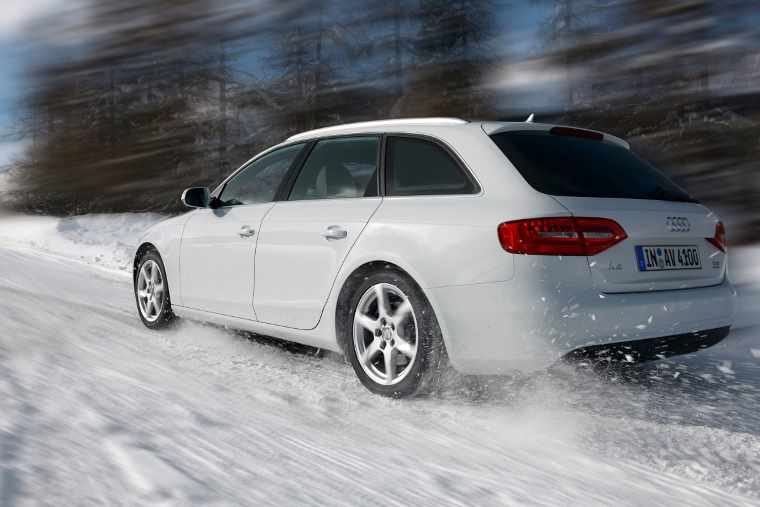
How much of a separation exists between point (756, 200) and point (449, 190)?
6.08 m

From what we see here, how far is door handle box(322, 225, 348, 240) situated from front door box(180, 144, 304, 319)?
0.74 meters

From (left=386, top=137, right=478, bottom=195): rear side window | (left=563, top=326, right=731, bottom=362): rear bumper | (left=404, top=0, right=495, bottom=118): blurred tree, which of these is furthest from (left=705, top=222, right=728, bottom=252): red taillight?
(left=404, top=0, right=495, bottom=118): blurred tree

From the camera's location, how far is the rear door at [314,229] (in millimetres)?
4137

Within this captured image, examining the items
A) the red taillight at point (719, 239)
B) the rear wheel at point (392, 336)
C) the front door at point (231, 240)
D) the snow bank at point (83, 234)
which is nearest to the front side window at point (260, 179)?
the front door at point (231, 240)

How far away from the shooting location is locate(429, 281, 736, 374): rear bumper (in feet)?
10.7

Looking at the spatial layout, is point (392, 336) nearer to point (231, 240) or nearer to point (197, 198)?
point (231, 240)

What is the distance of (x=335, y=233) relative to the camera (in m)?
4.13

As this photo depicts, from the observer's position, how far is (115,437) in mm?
2695

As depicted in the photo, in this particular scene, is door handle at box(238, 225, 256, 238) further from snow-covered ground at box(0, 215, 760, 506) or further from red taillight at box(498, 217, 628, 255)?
red taillight at box(498, 217, 628, 255)

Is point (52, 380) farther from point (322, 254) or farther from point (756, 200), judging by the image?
point (756, 200)

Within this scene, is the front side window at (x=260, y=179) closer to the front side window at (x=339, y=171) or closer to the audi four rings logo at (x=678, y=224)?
the front side window at (x=339, y=171)

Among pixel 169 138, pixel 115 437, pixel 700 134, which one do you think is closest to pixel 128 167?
pixel 169 138

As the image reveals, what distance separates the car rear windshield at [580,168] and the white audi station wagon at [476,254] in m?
0.01

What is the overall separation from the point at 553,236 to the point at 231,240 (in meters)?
2.49
